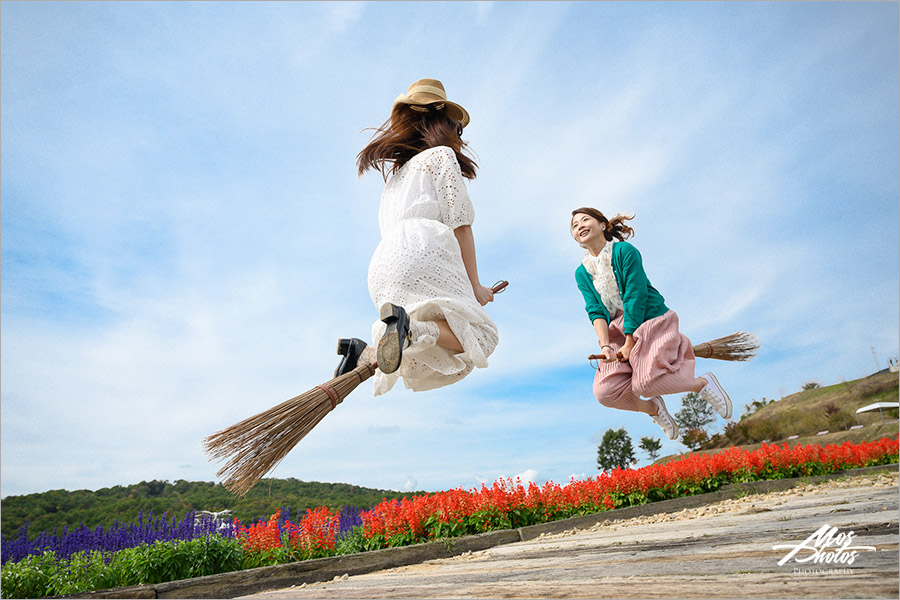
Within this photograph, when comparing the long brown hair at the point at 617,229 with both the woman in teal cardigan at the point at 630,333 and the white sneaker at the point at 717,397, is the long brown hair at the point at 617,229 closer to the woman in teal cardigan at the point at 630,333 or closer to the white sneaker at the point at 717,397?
the woman in teal cardigan at the point at 630,333

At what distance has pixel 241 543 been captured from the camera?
4.31m

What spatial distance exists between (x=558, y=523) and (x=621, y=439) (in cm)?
630

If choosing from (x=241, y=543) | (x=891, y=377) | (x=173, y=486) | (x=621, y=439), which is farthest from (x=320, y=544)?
(x=891, y=377)

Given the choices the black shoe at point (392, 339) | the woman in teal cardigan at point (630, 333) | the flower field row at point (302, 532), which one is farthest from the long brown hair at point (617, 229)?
the flower field row at point (302, 532)

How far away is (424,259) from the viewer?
2.40m

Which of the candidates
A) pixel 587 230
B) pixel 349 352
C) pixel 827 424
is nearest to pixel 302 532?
pixel 349 352

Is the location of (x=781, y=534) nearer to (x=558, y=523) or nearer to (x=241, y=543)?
(x=558, y=523)

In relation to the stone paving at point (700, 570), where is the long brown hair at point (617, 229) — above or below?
above

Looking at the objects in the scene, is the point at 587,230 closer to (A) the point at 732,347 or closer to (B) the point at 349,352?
(A) the point at 732,347

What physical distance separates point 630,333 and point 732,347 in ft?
3.16

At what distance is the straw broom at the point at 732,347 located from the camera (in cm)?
334

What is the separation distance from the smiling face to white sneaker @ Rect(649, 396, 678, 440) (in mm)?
891

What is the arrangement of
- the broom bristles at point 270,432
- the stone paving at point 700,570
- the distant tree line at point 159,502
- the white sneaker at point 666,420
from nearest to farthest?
1. the stone paving at point 700,570
2. the broom bristles at point 270,432
3. the white sneaker at point 666,420
4. the distant tree line at point 159,502

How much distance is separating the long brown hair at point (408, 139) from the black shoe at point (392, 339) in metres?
1.11
